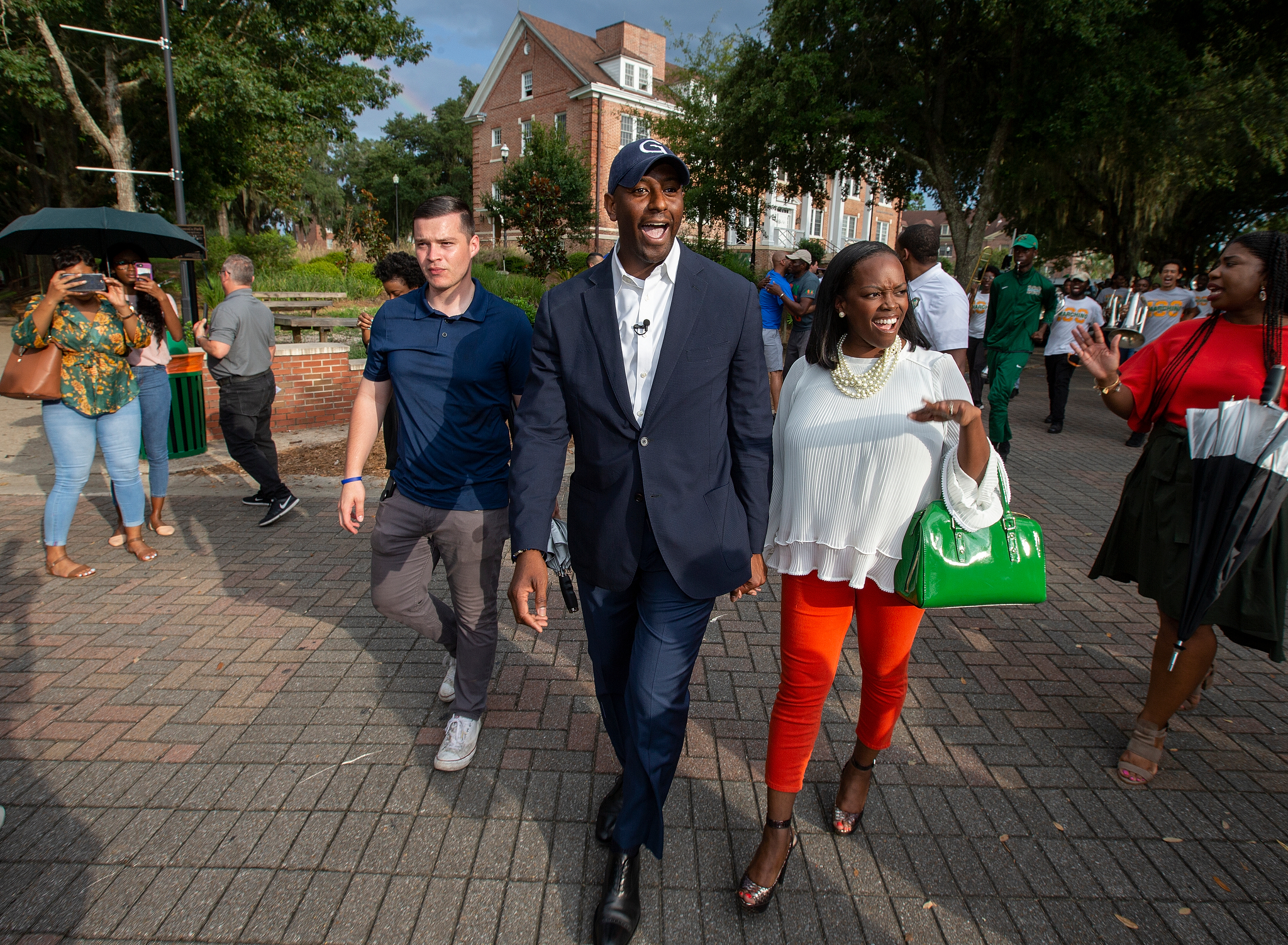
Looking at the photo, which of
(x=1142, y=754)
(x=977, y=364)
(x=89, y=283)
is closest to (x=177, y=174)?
(x=89, y=283)

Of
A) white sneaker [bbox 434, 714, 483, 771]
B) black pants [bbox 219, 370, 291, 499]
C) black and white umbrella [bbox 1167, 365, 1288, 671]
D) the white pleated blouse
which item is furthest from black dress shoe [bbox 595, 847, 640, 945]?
black pants [bbox 219, 370, 291, 499]

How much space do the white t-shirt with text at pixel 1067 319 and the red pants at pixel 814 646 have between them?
871 cm

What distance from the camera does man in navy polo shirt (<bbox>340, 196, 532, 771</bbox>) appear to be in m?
2.88

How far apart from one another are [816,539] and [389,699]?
2.24 metres

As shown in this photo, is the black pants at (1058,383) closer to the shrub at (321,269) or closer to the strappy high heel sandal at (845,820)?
the strappy high heel sandal at (845,820)

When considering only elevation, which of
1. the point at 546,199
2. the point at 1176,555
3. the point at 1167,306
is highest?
the point at 546,199

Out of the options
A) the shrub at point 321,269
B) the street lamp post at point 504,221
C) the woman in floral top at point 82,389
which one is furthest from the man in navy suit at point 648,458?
the street lamp post at point 504,221

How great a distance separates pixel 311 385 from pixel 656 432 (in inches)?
310

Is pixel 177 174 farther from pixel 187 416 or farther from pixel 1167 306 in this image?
pixel 1167 306

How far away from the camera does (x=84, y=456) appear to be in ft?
15.6

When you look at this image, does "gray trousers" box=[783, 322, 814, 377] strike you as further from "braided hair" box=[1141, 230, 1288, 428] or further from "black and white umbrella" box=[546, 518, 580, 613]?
"black and white umbrella" box=[546, 518, 580, 613]

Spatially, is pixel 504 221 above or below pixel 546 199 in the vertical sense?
above

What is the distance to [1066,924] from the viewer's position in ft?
7.42

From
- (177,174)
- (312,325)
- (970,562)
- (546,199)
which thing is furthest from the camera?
(546,199)
